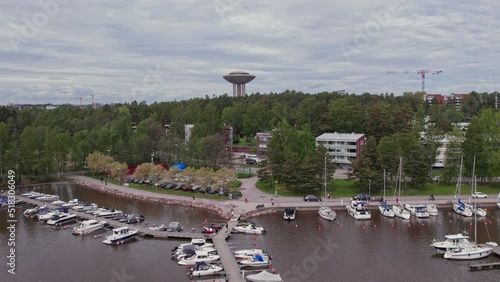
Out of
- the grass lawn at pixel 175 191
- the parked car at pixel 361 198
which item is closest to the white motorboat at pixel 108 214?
the grass lawn at pixel 175 191

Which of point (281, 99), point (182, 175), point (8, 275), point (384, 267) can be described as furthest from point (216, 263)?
point (281, 99)

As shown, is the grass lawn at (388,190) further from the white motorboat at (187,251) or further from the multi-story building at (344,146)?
the white motorboat at (187,251)

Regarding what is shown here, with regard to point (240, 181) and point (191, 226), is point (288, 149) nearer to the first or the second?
point (240, 181)

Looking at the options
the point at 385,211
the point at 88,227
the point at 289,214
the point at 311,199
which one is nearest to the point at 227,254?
the point at 289,214

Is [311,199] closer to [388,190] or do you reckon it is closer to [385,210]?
[385,210]

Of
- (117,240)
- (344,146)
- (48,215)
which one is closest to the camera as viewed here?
(117,240)

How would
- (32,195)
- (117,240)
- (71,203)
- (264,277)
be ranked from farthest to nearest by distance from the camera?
(32,195)
(71,203)
(117,240)
(264,277)

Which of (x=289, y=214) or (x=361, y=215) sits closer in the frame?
(x=289, y=214)

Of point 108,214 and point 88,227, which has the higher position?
point 108,214

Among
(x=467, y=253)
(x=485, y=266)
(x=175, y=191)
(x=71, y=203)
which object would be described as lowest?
(x=485, y=266)
